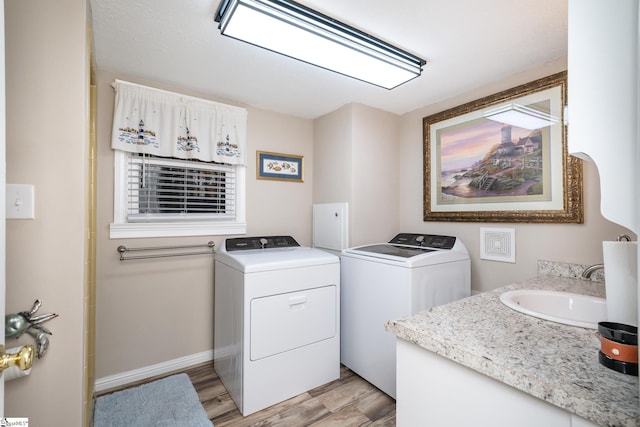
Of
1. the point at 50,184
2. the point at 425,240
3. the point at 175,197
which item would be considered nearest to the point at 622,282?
the point at 425,240

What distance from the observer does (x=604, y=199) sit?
593mm

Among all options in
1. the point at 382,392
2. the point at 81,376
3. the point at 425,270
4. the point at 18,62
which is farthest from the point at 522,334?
the point at 18,62

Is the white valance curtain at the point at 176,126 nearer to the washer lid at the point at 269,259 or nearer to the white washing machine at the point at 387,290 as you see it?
the washer lid at the point at 269,259

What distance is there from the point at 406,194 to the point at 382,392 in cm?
168

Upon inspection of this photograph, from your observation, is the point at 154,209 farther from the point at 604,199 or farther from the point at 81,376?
the point at 604,199

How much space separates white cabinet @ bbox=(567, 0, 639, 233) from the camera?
567mm

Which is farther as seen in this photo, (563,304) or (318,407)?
(318,407)

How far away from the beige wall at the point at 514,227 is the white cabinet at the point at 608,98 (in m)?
1.46

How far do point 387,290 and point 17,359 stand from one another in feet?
5.73

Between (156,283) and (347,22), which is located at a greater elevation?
(347,22)

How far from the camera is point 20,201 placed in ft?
3.43

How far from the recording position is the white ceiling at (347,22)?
1.41 meters

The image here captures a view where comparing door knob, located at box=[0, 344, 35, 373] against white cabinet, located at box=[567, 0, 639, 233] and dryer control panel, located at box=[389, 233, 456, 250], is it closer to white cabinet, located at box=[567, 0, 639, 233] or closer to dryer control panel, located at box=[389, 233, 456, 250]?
white cabinet, located at box=[567, 0, 639, 233]

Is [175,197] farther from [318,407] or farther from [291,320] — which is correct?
[318,407]
